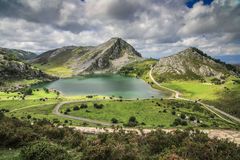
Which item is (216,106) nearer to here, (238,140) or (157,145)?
(238,140)

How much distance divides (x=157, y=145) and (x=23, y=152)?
53.2 feet

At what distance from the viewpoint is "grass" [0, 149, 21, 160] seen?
28.5 meters

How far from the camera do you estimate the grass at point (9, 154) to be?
28520 mm

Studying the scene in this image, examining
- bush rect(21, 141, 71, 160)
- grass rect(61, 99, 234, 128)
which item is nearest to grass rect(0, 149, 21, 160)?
bush rect(21, 141, 71, 160)

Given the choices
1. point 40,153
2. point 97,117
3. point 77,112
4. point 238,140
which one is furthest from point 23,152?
point 77,112

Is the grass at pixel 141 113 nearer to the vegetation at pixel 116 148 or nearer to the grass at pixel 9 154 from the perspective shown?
the vegetation at pixel 116 148

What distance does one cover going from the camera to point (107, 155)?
27.4 m

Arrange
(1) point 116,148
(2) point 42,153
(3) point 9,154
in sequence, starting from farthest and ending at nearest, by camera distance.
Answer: (3) point 9,154 → (1) point 116,148 → (2) point 42,153

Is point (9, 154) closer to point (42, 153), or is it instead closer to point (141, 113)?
point (42, 153)

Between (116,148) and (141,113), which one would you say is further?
(141,113)

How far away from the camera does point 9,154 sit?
101 ft

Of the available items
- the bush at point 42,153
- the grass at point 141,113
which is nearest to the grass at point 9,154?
the bush at point 42,153

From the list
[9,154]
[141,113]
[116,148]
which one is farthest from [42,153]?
[141,113]

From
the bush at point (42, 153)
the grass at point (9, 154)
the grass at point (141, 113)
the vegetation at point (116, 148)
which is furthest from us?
the grass at point (141, 113)
